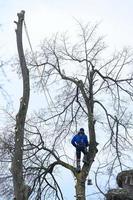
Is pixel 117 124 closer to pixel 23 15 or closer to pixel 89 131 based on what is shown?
pixel 89 131

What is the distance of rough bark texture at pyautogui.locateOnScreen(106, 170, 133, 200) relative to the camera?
13172 mm

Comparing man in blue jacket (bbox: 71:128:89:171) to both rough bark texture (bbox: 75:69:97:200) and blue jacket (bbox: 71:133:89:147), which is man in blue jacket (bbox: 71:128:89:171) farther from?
rough bark texture (bbox: 75:69:97:200)

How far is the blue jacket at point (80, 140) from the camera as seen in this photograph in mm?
14867

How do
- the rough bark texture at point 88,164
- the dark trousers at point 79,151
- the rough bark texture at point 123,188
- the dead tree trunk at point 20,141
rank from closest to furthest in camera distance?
the dead tree trunk at point 20,141, the rough bark texture at point 123,188, the rough bark texture at point 88,164, the dark trousers at point 79,151

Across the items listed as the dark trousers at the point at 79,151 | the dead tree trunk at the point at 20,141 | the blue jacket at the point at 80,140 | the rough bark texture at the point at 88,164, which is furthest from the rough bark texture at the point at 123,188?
the dead tree trunk at the point at 20,141

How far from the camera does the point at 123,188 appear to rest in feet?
45.0

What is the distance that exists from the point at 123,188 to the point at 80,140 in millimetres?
2048

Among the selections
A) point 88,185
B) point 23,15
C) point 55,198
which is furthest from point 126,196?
point 23,15

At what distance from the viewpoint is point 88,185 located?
15062mm

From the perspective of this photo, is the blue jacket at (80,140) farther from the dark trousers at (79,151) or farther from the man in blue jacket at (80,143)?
the dark trousers at (79,151)

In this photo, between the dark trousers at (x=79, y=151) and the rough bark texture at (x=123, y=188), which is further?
the dark trousers at (x=79, y=151)

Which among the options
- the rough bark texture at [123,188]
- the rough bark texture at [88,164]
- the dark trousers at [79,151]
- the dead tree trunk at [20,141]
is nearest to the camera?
the dead tree trunk at [20,141]

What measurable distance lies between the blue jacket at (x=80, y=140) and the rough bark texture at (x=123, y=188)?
1.40 metres

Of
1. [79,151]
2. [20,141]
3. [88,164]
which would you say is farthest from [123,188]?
[20,141]
